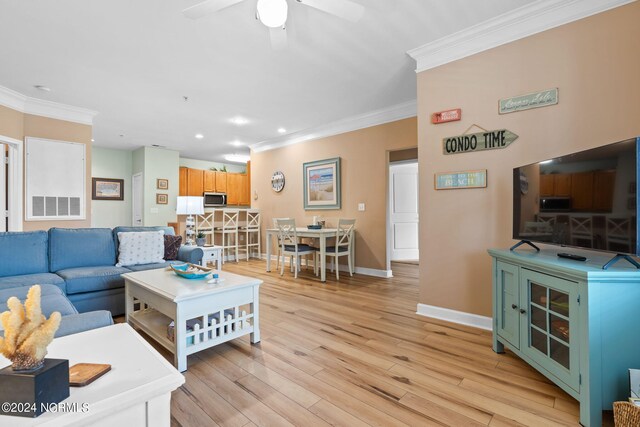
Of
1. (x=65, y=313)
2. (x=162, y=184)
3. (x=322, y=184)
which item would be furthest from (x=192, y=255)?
(x=162, y=184)

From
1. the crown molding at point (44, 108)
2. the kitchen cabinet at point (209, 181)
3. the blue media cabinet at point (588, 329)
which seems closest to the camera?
the blue media cabinet at point (588, 329)

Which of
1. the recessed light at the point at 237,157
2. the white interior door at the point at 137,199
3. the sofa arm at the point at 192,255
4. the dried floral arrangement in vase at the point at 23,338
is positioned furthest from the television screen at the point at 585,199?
the white interior door at the point at 137,199

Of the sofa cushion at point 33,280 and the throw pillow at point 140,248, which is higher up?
the throw pillow at point 140,248

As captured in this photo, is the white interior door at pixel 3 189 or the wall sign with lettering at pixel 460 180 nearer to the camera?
the wall sign with lettering at pixel 460 180

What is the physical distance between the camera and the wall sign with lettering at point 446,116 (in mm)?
2705

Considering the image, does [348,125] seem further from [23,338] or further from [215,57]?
[23,338]

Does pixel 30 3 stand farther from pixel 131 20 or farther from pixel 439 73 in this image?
pixel 439 73

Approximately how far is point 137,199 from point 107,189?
27.9 inches

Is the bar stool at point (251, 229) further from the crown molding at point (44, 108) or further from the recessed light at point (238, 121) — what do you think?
the crown molding at point (44, 108)

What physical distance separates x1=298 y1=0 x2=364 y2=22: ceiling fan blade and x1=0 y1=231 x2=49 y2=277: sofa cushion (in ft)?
10.9

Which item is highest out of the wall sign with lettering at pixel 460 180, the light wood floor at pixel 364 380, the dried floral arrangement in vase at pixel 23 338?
the wall sign with lettering at pixel 460 180

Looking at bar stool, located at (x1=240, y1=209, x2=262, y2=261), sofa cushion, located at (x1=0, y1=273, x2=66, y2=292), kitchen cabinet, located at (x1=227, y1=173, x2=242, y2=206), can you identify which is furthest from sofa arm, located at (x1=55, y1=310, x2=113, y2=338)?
kitchen cabinet, located at (x1=227, y1=173, x2=242, y2=206)

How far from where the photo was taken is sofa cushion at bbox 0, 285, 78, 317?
1.78 meters

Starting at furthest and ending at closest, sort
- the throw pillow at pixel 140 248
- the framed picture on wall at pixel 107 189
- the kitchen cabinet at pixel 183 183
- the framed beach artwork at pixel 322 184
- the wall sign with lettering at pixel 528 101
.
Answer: the kitchen cabinet at pixel 183 183, the framed picture on wall at pixel 107 189, the framed beach artwork at pixel 322 184, the throw pillow at pixel 140 248, the wall sign with lettering at pixel 528 101
